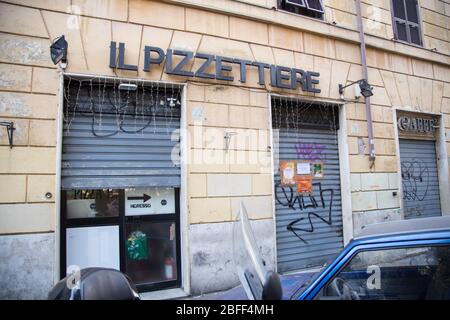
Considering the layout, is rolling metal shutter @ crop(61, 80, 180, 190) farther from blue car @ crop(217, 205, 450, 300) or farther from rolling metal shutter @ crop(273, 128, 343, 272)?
blue car @ crop(217, 205, 450, 300)

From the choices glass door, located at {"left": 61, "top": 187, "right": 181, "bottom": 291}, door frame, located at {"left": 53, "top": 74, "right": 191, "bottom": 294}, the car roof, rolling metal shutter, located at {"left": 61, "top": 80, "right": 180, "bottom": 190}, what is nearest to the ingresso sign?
door frame, located at {"left": 53, "top": 74, "right": 191, "bottom": 294}

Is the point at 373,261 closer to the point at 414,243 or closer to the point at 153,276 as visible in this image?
the point at 414,243

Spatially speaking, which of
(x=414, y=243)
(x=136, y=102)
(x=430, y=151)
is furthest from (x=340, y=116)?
(x=414, y=243)

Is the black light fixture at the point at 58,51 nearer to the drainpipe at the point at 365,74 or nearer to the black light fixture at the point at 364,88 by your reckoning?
the black light fixture at the point at 364,88

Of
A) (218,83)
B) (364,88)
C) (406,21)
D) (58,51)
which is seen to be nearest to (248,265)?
(218,83)

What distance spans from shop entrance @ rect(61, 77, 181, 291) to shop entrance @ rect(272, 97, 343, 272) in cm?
199

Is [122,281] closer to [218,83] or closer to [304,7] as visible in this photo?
[218,83]

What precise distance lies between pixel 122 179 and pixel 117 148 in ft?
1.57

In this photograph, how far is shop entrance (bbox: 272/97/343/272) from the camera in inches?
237

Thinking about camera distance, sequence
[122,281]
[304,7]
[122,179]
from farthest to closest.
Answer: [304,7] < [122,179] < [122,281]

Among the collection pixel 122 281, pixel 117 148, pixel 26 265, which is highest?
pixel 117 148

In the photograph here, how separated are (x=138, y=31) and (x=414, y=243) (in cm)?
462

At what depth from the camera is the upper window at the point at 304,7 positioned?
640cm

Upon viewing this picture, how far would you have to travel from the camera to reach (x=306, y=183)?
6.30 metres
